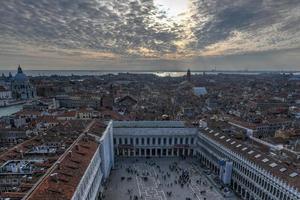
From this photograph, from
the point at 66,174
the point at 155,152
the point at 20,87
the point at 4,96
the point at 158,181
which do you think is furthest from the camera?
the point at 20,87

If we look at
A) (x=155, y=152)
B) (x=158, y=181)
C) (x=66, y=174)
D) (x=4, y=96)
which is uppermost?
(x=66, y=174)

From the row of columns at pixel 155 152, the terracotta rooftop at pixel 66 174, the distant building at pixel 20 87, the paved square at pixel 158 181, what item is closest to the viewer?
the terracotta rooftop at pixel 66 174

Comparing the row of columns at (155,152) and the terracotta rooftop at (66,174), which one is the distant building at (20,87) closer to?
the row of columns at (155,152)

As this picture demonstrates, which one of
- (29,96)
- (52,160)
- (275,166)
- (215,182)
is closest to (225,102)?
(215,182)

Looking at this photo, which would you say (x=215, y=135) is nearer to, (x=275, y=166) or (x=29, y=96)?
(x=275, y=166)

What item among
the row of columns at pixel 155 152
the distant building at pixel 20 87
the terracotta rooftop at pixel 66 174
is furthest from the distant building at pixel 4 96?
the terracotta rooftop at pixel 66 174

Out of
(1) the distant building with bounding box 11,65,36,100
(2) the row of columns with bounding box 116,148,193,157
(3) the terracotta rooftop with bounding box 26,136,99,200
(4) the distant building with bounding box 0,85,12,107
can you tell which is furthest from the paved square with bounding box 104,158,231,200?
(1) the distant building with bounding box 11,65,36,100

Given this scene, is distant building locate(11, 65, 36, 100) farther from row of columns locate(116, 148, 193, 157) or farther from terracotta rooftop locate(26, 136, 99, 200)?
terracotta rooftop locate(26, 136, 99, 200)

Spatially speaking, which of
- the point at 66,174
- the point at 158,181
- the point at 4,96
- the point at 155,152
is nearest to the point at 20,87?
the point at 4,96

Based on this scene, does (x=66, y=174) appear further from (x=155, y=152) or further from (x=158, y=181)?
(x=155, y=152)
